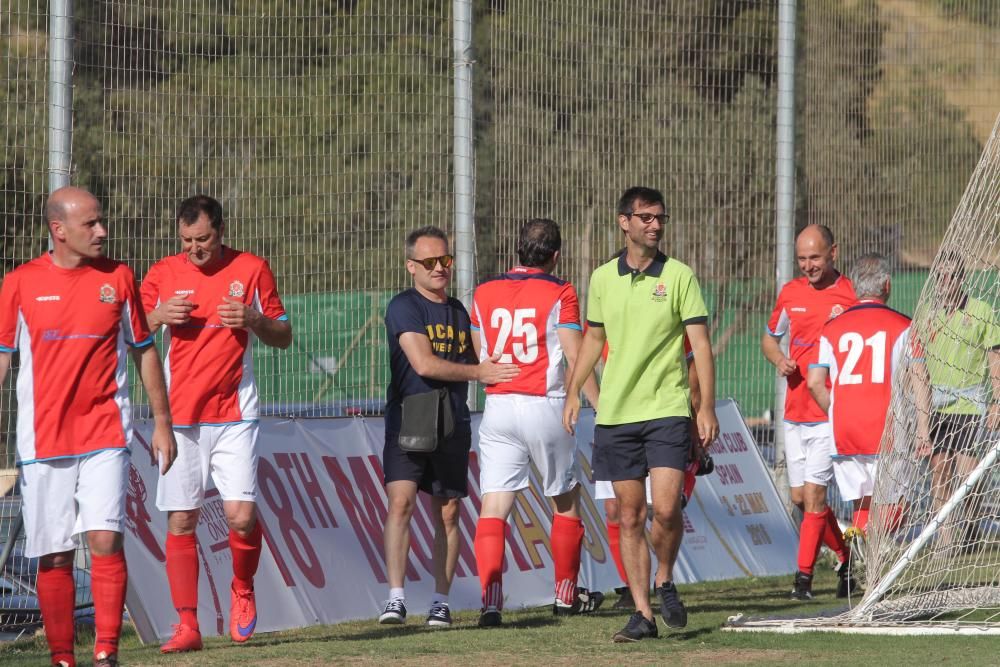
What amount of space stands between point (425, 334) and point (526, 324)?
2.06 ft

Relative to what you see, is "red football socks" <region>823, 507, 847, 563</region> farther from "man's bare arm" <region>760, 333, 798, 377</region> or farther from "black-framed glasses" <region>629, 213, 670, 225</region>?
"black-framed glasses" <region>629, 213, 670, 225</region>

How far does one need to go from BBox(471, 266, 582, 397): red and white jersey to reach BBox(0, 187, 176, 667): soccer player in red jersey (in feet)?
8.60

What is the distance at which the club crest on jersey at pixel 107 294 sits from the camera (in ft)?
22.0

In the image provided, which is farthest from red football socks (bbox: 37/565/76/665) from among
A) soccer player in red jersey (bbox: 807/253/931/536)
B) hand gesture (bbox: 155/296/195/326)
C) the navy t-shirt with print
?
soccer player in red jersey (bbox: 807/253/931/536)

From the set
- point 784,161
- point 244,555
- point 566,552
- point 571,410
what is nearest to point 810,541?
point 566,552

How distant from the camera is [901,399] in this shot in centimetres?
863

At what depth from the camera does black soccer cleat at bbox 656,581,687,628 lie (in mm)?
7895

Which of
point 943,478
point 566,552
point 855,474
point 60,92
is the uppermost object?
point 60,92

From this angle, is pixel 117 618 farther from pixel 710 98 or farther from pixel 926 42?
pixel 926 42

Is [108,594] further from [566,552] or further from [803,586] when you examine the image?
[803,586]

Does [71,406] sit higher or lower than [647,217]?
lower

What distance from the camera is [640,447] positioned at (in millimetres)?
7703

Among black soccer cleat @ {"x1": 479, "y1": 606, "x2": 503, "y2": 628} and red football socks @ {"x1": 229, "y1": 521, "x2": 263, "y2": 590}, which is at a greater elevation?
red football socks @ {"x1": 229, "y1": 521, "x2": 263, "y2": 590}

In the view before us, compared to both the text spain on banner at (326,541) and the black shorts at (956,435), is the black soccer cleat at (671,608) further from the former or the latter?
the text spain on banner at (326,541)
